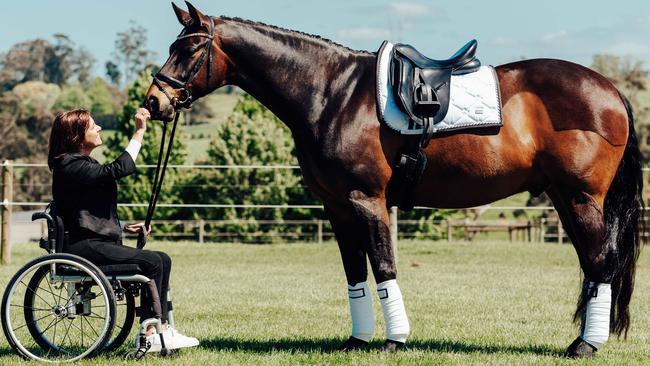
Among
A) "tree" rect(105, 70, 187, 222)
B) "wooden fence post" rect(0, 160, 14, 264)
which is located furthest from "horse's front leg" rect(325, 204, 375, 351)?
"tree" rect(105, 70, 187, 222)

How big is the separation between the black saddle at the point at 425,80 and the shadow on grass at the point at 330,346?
150cm

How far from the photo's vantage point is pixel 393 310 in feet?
18.1

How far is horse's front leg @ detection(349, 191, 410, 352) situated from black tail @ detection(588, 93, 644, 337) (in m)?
1.43

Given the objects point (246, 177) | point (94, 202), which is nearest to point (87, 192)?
point (94, 202)

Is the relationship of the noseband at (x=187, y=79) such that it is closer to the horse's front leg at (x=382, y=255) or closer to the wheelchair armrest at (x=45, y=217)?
the wheelchair armrest at (x=45, y=217)

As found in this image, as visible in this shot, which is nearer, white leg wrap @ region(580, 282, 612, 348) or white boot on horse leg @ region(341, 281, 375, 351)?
white leg wrap @ region(580, 282, 612, 348)

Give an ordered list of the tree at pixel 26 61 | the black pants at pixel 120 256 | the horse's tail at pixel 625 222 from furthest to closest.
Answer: the tree at pixel 26 61, the horse's tail at pixel 625 222, the black pants at pixel 120 256

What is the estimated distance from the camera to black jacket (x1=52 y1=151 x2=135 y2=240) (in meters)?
5.13

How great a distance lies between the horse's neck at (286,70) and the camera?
5.54 meters

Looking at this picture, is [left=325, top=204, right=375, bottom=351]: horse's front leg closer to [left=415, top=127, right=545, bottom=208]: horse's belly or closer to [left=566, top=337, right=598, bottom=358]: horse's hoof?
[left=415, top=127, right=545, bottom=208]: horse's belly

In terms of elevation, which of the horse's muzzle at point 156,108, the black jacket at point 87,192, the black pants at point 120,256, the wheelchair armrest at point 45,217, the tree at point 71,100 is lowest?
the black pants at point 120,256

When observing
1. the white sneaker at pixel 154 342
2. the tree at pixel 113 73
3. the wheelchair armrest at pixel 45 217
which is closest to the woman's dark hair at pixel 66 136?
the wheelchair armrest at pixel 45 217

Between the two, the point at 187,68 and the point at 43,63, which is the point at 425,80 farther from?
the point at 43,63

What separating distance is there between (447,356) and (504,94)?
5.52ft
